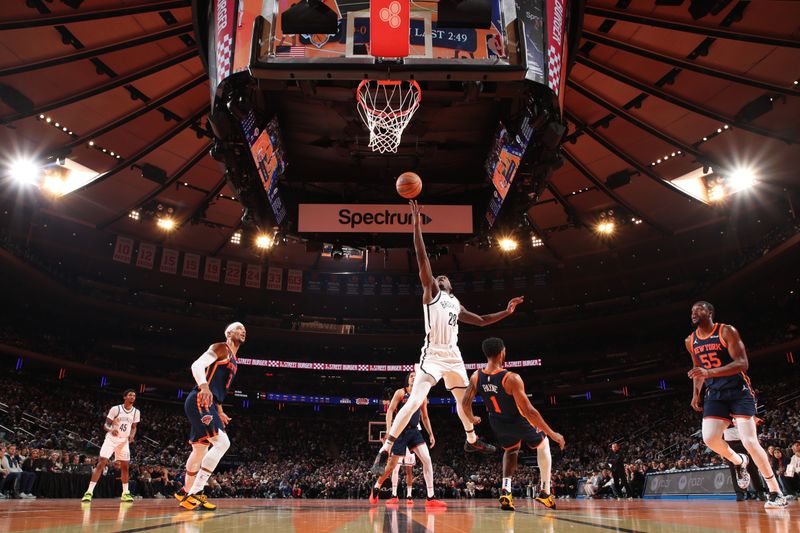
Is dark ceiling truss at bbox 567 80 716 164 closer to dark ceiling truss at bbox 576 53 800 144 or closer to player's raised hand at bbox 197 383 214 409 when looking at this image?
dark ceiling truss at bbox 576 53 800 144

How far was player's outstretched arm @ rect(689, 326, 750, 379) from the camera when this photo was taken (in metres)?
6.45

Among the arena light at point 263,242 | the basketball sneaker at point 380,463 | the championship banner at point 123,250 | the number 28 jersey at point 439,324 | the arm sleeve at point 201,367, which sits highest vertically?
the championship banner at point 123,250

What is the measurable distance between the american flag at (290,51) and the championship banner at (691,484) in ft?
39.8

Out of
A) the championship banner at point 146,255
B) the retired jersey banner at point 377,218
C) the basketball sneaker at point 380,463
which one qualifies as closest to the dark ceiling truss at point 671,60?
the retired jersey banner at point 377,218

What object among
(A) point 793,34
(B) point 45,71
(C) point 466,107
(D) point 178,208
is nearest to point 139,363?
(D) point 178,208

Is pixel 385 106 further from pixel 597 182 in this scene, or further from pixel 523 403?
pixel 597 182

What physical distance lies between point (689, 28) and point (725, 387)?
7958mm

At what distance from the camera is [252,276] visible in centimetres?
3322

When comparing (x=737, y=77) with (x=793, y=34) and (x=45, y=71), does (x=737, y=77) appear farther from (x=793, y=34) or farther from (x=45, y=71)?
(x=45, y=71)

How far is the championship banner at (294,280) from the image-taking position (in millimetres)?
34219

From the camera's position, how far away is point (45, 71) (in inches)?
530

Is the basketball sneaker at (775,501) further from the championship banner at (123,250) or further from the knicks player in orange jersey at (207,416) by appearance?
the championship banner at (123,250)

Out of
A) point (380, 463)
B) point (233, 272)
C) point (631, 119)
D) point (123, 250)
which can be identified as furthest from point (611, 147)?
point (123, 250)

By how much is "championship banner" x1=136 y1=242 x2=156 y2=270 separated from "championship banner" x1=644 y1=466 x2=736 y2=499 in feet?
84.4
